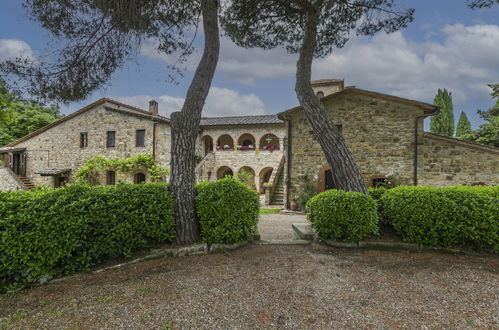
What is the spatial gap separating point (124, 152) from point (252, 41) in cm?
1317

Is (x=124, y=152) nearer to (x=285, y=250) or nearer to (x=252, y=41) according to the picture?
(x=252, y=41)

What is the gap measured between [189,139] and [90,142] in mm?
16580

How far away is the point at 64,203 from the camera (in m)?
3.08

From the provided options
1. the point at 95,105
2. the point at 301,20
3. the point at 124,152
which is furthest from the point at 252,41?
the point at 95,105

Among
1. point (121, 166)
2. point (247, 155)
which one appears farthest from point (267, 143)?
point (121, 166)

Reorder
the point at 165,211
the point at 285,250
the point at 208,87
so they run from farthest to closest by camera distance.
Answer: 1. the point at 208,87
2. the point at 285,250
3. the point at 165,211

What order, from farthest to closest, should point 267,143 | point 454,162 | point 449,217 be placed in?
point 267,143, point 454,162, point 449,217

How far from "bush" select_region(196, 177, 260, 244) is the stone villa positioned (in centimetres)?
376

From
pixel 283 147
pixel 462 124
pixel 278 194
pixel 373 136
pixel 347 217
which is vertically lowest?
pixel 278 194

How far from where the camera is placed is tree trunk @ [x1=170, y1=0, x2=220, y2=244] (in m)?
3.89

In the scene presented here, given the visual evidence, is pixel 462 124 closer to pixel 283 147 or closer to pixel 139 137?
pixel 283 147

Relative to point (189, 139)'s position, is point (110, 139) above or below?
above

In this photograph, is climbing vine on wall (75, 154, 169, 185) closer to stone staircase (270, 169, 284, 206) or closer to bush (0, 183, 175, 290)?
stone staircase (270, 169, 284, 206)

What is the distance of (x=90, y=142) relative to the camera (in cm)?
1664
